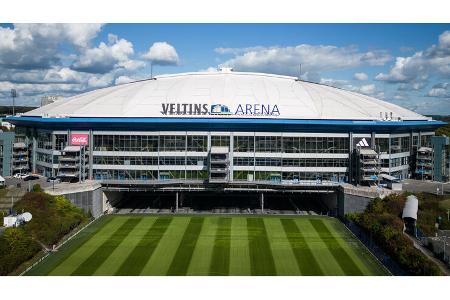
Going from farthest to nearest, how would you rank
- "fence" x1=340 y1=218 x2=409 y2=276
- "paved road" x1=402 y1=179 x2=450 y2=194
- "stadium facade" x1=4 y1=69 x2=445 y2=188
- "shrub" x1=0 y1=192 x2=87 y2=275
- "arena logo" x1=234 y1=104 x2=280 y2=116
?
1. "arena logo" x1=234 y1=104 x2=280 y2=116
2. "paved road" x1=402 y1=179 x2=450 y2=194
3. "stadium facade" x1=4 y1=69 x2=445 y2=188
4. "shrub" x1=0 y1=192 x2=87 y2=275
5. "fence" x1=340 y1=218 x2=409 y2=276

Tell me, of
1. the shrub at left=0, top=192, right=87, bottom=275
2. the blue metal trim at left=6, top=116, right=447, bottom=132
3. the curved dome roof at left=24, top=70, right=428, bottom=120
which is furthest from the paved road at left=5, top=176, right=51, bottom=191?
the shrub at left=0, top=192, right=87, bottom=275

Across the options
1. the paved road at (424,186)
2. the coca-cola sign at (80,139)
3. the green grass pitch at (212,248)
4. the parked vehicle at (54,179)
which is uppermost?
the coca-cola sign at (80,139)

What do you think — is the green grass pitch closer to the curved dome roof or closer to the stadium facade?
the stadium facade

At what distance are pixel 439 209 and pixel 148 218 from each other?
4486 centimetres

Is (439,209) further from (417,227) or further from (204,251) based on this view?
(204,251)

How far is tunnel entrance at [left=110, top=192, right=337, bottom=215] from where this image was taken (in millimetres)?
83500

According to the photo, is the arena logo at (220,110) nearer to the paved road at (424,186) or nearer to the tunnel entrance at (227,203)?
the tunnel entrance at (227,203)

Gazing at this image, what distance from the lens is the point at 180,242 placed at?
63531 mm

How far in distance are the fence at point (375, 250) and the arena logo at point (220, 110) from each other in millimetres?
25851

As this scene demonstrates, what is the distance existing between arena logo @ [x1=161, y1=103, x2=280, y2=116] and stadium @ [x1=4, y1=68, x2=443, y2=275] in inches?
7.4

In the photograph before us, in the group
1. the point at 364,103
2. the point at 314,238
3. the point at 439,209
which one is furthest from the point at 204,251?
the point at 364,103

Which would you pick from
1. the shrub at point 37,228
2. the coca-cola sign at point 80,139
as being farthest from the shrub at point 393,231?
the coca-cola sign at point 80,139

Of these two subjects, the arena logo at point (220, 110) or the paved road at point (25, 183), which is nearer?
the paved road at point (25, 183)

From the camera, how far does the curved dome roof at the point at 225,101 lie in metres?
90.6
